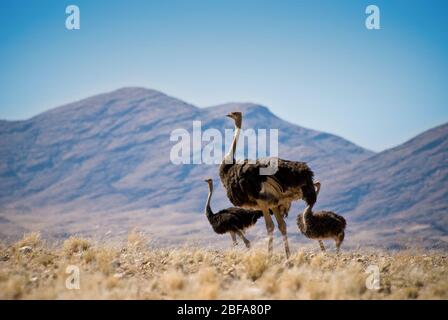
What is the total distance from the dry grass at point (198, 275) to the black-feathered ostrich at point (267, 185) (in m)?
1.04

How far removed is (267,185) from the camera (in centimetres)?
1251

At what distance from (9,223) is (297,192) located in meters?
193

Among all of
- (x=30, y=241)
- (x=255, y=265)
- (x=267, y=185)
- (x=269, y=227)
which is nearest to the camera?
(x=255, y=265)

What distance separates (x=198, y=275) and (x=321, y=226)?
7.92m

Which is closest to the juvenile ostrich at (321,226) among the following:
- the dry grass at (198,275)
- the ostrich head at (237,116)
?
the dry grass at (198,275)

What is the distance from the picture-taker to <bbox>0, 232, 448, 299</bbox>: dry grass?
30.2ft

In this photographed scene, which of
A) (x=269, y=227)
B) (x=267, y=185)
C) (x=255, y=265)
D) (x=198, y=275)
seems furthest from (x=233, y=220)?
(x=198, y=275)

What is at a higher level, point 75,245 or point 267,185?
point 267,185

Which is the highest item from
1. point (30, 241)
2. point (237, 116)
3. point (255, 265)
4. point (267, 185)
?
point (237, 116)

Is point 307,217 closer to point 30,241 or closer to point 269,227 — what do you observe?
point 269,227

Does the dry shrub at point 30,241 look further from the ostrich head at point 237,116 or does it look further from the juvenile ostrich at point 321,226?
the juvenile ostrich at point 321,226
